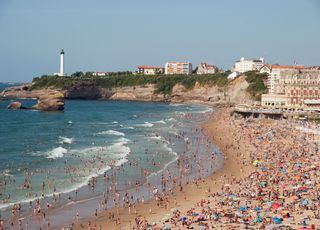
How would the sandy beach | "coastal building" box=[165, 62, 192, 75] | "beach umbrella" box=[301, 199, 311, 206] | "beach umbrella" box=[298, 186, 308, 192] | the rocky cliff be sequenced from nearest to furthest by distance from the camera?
the sandy beach
"beach umbrella" box=[301, 199, 311, 206]
"beach umbrella" box=[298, 186, 308, 192]
the rocky cliff
"coastal building" box=[165, 62, 192, 75]

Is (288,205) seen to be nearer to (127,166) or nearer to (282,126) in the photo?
(127,166)

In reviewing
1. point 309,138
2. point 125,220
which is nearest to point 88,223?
point 125,220

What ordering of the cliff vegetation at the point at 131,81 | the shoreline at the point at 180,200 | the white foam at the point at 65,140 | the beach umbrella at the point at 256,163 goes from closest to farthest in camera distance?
the shoreline at the point at 180,200
the beach umbrella at the point at 256,163
the white foam at the point at 65,140
the cliff vegetation at the point at 131,81

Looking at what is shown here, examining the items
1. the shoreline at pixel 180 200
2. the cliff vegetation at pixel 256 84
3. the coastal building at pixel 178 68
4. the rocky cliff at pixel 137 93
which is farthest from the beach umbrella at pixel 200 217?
the coastal building at pixel 178 68

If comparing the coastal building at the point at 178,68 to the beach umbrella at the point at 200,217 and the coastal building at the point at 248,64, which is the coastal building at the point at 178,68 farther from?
the beach umbrella at the point at 200,217

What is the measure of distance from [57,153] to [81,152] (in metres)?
2.28

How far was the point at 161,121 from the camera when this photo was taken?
8012 cm

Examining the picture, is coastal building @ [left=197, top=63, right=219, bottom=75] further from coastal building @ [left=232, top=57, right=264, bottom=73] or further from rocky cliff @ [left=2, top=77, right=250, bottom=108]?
rocky cliff @ [left=2, top=77, right=250, bottom=108]

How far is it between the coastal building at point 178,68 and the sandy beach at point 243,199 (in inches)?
5194

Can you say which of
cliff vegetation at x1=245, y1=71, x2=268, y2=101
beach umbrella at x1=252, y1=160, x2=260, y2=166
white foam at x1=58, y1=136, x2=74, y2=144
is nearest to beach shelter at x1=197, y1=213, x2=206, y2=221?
beach umbrella at x1=252, y1=160, x2=260, y2=166

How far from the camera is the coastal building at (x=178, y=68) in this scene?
179875 millimetres

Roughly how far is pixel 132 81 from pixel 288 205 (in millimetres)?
124539

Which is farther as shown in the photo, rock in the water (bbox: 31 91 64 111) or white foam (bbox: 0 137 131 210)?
rock in the water (bbox: 31 91 64 111)

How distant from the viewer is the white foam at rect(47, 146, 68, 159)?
4438 centimetres
